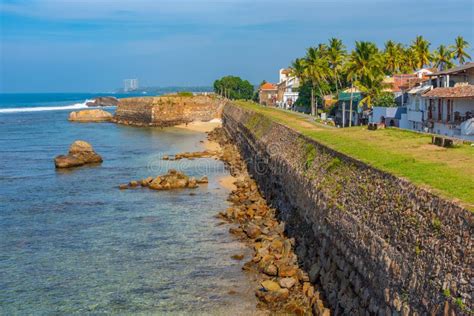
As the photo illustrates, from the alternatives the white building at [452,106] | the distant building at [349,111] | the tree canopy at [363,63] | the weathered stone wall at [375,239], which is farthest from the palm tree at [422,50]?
the weathered stone wall at [375,239]

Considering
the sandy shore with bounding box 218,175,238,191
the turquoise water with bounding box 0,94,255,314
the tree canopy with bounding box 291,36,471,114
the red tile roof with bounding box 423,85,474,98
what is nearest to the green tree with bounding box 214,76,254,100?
the tree canopy with bounding box 291,36,471,114

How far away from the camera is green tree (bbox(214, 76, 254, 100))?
143 metres

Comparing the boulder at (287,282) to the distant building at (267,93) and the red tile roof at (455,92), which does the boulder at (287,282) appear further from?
the distant building at (267,93)

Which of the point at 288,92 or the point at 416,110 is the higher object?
the point at 288,92

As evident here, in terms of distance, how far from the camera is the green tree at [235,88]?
143000 millimetres

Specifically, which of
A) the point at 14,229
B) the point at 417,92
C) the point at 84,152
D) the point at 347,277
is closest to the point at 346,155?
the point at 347,277

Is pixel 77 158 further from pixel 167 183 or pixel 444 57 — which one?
pixel 444 57

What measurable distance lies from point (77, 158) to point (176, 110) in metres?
60.7

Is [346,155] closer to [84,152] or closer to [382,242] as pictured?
[382,242]

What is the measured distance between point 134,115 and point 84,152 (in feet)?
210

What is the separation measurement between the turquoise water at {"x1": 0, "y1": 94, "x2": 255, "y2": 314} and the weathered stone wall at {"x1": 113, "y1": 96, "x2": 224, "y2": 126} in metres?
61.2

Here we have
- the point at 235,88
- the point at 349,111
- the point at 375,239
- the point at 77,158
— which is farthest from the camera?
the point at 235,88

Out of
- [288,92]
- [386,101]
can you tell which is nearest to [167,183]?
[386,101]

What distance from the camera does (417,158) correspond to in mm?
20547
